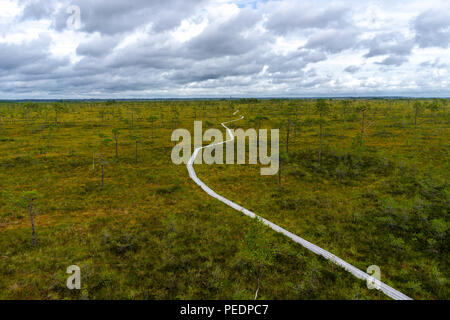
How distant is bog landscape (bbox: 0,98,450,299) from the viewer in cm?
1443

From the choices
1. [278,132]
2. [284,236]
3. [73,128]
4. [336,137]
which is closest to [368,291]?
[284,236]

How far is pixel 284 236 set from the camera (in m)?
20.2

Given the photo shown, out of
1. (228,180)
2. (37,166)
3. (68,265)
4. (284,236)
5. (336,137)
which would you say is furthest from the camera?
(336,137)

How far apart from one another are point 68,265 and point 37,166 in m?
33.1

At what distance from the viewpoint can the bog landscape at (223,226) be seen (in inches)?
568

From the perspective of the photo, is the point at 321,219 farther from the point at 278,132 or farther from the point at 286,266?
the point at 278,132

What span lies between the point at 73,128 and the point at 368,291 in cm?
8969

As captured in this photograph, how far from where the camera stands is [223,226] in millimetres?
21891

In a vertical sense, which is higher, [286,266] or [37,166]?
[37,166]
